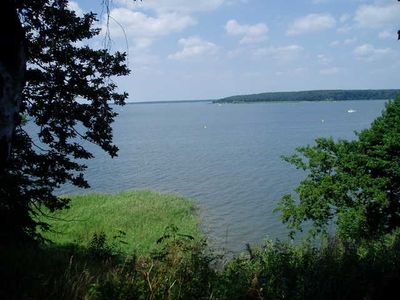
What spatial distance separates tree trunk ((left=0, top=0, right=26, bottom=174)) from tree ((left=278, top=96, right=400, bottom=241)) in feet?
66.0

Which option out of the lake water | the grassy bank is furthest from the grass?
the grassy bank

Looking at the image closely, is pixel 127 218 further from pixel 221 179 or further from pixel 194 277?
pixel 194 277

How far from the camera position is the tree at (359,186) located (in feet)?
70.6

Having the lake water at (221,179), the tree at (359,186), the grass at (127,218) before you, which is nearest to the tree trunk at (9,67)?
the lake water at (221,179)

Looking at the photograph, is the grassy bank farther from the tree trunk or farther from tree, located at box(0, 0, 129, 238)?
tree, located at box(0, 0, 129, 238)

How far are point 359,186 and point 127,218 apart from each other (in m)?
16.6

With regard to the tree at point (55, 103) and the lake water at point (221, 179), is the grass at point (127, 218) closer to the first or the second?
the lake water at point (221, 179)

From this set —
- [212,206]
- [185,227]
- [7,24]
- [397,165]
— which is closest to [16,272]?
[7,24]

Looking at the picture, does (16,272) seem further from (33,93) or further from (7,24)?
(33,93)

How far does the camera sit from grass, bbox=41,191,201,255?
962 inches

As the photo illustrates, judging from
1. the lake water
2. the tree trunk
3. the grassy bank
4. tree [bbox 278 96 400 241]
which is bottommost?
the lake water

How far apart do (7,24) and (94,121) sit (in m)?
7.70

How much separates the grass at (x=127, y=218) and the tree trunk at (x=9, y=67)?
19253mm

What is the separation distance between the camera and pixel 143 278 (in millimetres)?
4641
